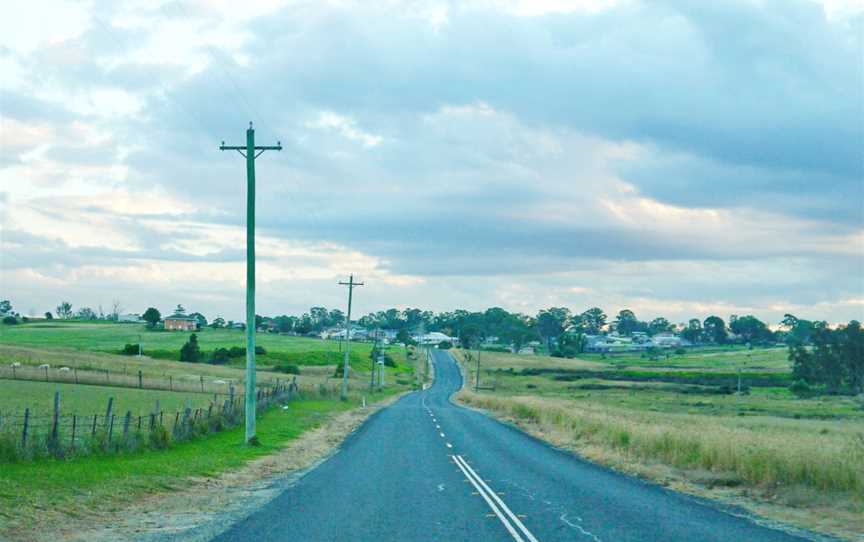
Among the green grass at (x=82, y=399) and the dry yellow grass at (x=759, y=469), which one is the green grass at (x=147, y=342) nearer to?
the green grass at (x=82, y=399)

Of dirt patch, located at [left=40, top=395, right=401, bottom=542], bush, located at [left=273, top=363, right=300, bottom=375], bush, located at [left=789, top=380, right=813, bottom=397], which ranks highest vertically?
dirt patch, located at [left=40, top=395, right=401, bottom=542]

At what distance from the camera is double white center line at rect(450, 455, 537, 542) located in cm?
1400

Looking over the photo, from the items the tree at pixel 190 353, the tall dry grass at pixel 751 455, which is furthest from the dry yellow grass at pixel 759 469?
the tree at pixel 190 353

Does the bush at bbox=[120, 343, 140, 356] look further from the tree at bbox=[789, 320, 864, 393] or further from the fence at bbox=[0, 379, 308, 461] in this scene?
the fence at bbox=[0, 379, 308, 461]

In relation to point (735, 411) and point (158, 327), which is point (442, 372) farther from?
point (735, 411)

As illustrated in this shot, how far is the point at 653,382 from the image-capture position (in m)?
127

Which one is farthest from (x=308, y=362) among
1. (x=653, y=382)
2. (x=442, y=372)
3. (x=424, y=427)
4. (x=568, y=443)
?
(x=568, y=443)

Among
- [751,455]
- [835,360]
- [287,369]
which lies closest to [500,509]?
[751,455]

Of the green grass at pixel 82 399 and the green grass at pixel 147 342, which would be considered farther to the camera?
the green grass at pixel 147 342

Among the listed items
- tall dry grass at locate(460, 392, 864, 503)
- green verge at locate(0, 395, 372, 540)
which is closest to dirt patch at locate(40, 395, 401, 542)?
green verge at locate(0, 395, 372, 540)

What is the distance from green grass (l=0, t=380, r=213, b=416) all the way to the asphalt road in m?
15.6

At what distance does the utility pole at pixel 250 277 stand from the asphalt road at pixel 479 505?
419 cm

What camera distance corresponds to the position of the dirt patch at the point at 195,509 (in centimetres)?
1390

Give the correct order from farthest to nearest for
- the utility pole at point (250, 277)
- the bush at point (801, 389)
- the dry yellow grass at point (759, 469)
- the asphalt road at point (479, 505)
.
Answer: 1. the bush at point (801, 389)
2. the utility pole at point (250, 277)
3. the dry yellow grass at point (759, 469)
4. the asphalt road at point (479, 505)
